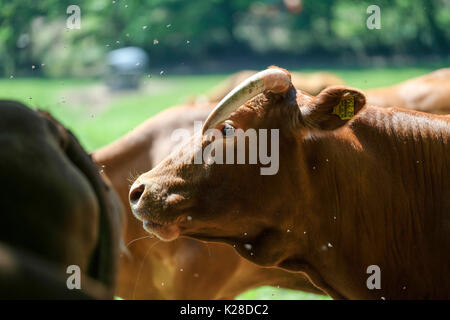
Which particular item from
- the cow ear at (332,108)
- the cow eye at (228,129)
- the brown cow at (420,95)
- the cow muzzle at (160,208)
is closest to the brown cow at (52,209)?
the cow muzzle at (160,208)

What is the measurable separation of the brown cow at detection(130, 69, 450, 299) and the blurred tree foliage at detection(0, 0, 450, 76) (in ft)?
40.6

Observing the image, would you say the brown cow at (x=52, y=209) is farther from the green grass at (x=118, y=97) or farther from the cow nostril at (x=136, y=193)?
the green grass at (x=118, y=97)

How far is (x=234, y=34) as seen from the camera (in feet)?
77.8

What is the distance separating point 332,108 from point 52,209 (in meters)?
1.83

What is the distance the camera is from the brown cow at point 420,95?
6.77 m

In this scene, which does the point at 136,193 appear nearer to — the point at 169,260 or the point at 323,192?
the point at 323,192

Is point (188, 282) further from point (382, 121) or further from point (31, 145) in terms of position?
point (31, 145)

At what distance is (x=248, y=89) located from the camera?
3.23 metres

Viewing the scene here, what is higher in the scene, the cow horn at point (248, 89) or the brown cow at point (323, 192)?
the cow horn at point (248, 89)

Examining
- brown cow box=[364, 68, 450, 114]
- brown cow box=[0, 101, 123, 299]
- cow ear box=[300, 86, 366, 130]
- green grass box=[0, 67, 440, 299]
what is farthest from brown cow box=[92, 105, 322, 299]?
green grass box=[0, 67, 440, 299]

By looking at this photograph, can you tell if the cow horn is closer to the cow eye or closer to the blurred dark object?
the cow eye

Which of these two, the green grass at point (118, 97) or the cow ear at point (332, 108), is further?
the green grass at point (118, 97)

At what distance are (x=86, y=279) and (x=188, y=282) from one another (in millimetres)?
2978

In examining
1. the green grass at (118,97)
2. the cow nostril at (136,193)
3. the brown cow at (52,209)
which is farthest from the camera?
the green grass at (118,97)
